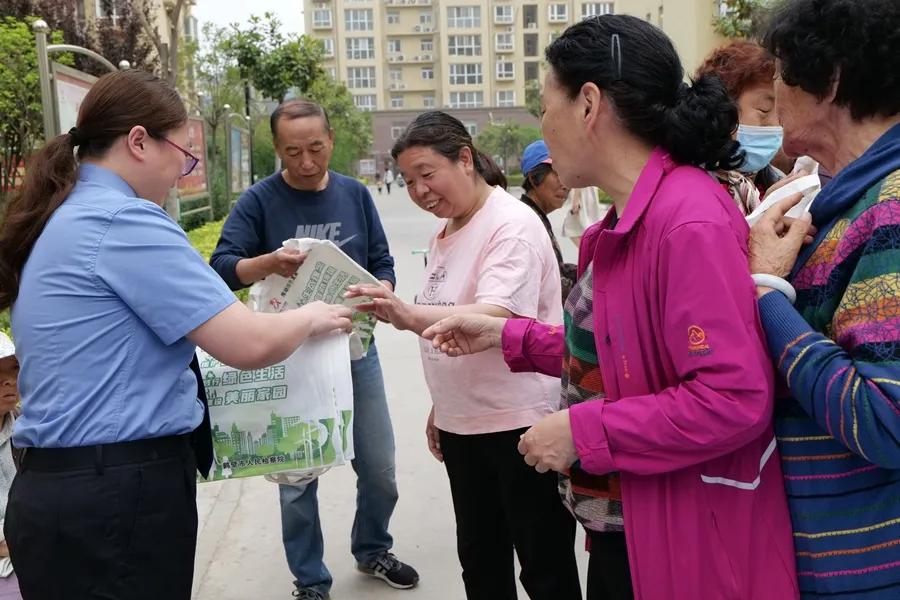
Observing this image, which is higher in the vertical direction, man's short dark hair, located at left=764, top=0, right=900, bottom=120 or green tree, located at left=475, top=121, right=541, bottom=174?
green tree, located at left=475, top=121, right=541, bottom=174

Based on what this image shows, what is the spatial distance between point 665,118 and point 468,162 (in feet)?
4.19

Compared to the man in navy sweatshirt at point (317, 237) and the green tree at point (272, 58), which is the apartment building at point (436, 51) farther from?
the man in navy sweatshirt at point (317, 237)

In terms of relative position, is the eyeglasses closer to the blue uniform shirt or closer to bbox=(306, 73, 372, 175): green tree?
the blue uniform shirt

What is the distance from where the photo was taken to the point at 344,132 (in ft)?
137

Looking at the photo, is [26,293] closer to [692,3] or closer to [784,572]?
[784,572]

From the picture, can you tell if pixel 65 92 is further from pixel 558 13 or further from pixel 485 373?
pixel 558 13

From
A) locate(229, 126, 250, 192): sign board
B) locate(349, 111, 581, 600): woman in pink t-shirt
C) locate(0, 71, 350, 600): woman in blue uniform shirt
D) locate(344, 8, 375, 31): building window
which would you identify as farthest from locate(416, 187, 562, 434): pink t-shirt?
locate(344, 8, 375, 31): building window

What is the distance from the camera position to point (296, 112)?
3471mm

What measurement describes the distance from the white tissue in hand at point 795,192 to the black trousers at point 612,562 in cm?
71

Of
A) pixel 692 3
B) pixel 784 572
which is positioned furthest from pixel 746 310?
pixel 692 3

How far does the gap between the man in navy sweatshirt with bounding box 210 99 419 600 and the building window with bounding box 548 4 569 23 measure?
82.2 m

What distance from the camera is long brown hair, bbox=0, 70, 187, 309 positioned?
1981 millimetres

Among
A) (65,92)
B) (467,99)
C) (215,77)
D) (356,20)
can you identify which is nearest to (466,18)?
(467,99)

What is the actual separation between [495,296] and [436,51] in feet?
272
